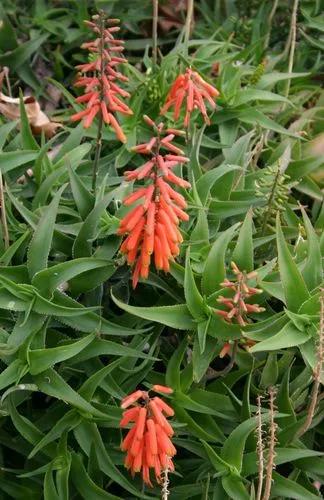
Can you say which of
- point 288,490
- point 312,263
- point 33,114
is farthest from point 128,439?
point 33,114

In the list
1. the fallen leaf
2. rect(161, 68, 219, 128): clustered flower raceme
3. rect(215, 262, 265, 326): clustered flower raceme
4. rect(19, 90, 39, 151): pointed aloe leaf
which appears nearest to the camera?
rect(215, 262, 265, 326): clustered flower raceme

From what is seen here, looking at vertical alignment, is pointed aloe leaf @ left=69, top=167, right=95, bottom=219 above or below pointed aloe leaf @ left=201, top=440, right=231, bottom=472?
above

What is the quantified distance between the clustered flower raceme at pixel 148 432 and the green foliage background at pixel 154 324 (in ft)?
0.53

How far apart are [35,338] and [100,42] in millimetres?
654

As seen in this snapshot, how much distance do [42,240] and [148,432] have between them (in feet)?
1.63

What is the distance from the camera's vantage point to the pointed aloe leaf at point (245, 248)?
1782mm

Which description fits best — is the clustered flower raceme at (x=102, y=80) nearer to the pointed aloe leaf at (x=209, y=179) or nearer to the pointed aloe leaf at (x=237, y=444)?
the pointed aloe leaf at (x=209, y=179)

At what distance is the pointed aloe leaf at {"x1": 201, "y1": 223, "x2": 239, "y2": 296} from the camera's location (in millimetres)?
1760

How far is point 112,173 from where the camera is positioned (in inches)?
88.0

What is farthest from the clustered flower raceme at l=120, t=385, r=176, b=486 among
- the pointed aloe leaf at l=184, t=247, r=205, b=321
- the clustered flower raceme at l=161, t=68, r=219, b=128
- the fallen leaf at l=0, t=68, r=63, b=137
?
the fallen leaf at l=0, t=68, r=63, b=137

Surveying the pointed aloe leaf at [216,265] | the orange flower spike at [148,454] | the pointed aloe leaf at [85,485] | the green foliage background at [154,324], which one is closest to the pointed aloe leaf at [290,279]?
the green foliage background at [154,324]

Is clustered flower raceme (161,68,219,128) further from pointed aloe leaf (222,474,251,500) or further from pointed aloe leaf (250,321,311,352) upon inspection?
pointed aloe leaf (222,474,251,500)

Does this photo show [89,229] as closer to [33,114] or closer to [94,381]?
[94,381]

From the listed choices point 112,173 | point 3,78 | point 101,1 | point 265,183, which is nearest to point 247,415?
point 265,183
